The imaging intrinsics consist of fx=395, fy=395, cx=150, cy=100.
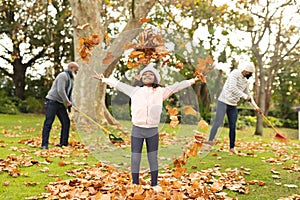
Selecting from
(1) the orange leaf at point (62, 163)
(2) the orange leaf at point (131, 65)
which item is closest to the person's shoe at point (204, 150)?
(2) the orange leaf at point (131, 65)

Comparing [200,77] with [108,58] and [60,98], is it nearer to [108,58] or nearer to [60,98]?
[108,58]

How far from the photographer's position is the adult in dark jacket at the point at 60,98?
23.0 ft

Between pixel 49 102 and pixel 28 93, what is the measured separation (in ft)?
53.4

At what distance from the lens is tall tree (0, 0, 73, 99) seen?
66.2 ft

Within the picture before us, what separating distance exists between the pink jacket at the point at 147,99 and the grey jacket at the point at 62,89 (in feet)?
11.6

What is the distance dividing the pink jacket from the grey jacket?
352 cm

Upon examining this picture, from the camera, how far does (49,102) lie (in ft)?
→ 24.1

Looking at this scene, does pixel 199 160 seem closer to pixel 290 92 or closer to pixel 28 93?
pixel 28 93

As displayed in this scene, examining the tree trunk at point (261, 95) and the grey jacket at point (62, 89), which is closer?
the grey jacket at point (62, 89)

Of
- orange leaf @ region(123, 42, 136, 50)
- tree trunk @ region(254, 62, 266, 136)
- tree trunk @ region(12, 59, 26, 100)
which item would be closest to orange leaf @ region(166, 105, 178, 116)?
orange leaf @ region(123, 42, 136, 50)

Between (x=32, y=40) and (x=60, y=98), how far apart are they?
15333 mm

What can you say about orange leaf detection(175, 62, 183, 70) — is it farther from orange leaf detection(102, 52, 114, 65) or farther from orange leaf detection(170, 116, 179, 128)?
orange leaf detection(102, 52, 114, 65)

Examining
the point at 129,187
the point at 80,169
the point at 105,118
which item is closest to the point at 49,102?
the point at 80,169

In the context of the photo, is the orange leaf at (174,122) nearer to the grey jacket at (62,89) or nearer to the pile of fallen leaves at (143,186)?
the pile of fallen leaves at (143,186)
